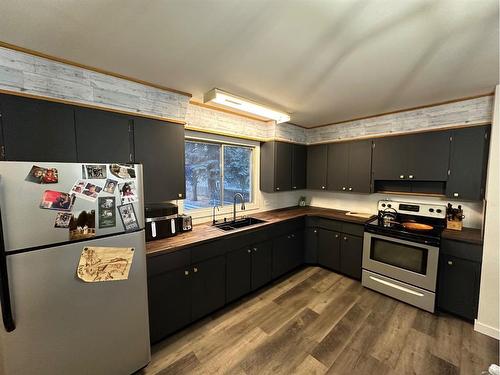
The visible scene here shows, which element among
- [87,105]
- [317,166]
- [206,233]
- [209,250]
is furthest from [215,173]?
[317,166]

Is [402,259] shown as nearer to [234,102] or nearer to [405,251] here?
[405,251]

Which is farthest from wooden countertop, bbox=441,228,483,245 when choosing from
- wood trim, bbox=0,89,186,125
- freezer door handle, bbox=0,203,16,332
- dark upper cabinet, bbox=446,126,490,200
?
freezer door handle, bbox=0,203,16,332

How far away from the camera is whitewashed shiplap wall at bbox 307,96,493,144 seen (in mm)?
2359

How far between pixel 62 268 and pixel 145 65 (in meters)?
1.59

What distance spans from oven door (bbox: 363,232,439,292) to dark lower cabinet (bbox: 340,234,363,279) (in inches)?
4.9

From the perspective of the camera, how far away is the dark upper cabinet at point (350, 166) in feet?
10.6

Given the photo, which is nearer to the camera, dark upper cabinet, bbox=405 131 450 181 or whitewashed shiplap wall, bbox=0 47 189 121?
whitewashed shiplap wall, bbox=0 47 189 121

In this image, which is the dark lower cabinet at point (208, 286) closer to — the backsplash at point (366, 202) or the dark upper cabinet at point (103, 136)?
the dark upper cabinet at point (103, 136)

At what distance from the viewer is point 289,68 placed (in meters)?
1.74

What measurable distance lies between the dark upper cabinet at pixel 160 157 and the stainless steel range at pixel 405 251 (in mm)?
2577

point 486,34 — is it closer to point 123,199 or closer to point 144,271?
point 123,199

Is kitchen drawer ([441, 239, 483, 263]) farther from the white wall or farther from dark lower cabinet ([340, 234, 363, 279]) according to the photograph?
dark lower cabinet ([340, 234, 363, 279])

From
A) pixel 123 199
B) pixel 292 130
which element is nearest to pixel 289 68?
pixel 123 199

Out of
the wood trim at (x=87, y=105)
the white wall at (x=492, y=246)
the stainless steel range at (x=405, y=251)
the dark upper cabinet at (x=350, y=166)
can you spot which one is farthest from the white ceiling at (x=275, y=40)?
the stainless steel range at (x=405, y=251)
